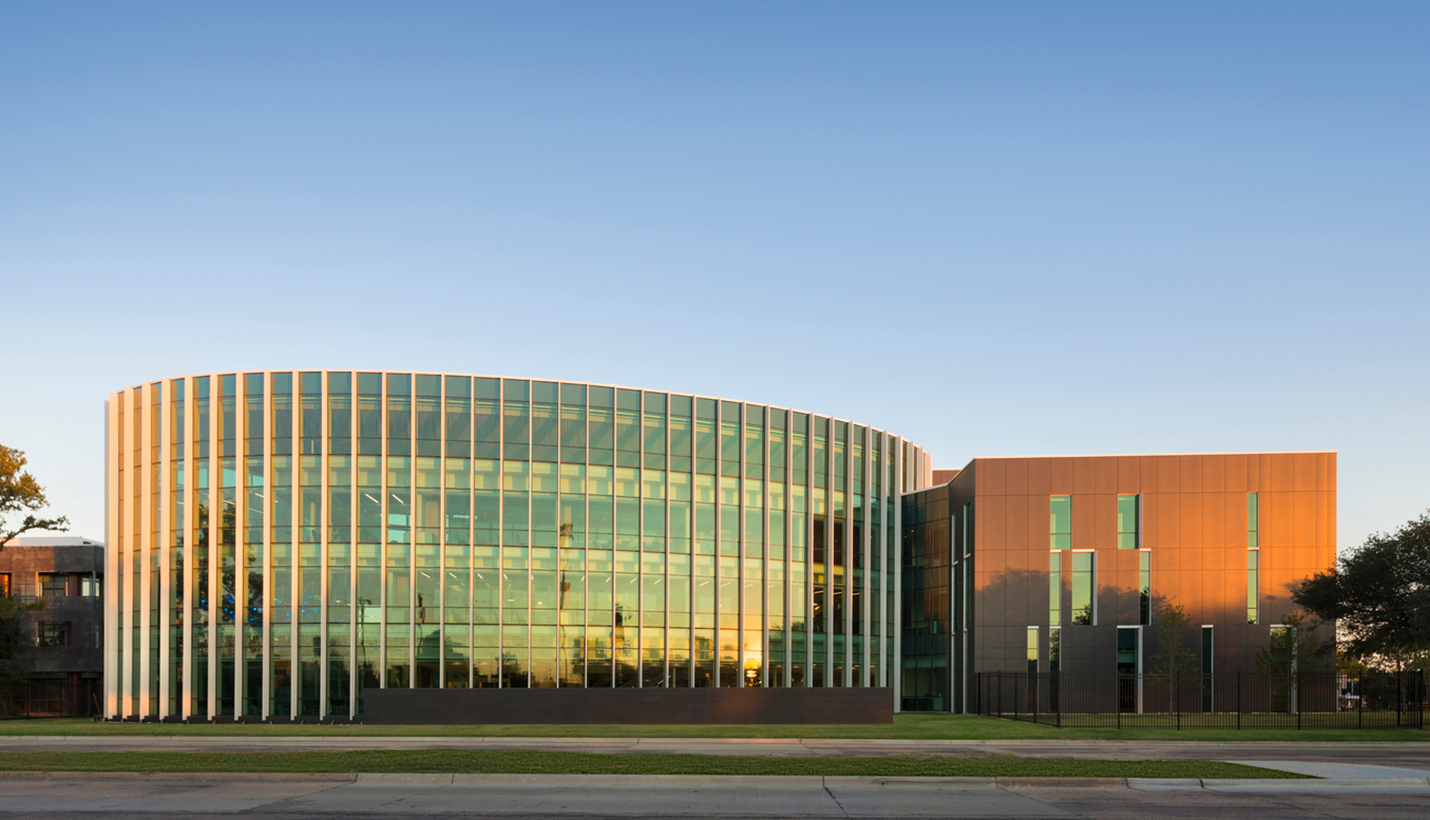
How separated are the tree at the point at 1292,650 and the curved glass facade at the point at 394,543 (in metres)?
23.9

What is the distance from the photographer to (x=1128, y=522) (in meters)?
55.7

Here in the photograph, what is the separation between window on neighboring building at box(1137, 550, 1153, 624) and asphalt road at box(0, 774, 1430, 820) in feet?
114

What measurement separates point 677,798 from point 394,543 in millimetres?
32900

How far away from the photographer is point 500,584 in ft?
163

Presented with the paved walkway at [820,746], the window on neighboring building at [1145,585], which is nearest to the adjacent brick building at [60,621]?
the paved walkway at [820,746]

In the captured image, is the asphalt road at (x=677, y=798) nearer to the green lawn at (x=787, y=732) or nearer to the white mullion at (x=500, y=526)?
the green lawn at (x=787, y=732)

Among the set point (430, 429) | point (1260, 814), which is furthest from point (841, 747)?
point (430, 429)

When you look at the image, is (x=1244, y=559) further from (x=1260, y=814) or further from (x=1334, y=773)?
(x=1260, y=814)

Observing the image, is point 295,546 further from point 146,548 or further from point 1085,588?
point 1085,588

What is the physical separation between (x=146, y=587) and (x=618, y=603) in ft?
64.0

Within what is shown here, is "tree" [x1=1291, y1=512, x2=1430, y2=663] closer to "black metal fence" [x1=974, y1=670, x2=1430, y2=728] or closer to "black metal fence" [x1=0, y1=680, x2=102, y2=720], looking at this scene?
"black metal fence" [x1=974, y1=670, x2=1430, y2=728]

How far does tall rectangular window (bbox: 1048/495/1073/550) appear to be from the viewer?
184 ft

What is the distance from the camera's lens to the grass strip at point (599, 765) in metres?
21.1

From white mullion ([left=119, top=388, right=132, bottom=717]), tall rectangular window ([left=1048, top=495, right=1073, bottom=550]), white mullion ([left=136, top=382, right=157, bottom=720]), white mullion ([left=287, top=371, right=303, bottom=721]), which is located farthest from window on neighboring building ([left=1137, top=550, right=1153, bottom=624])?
white mullion ([left=119, top=388, right=132, bottom=717])
